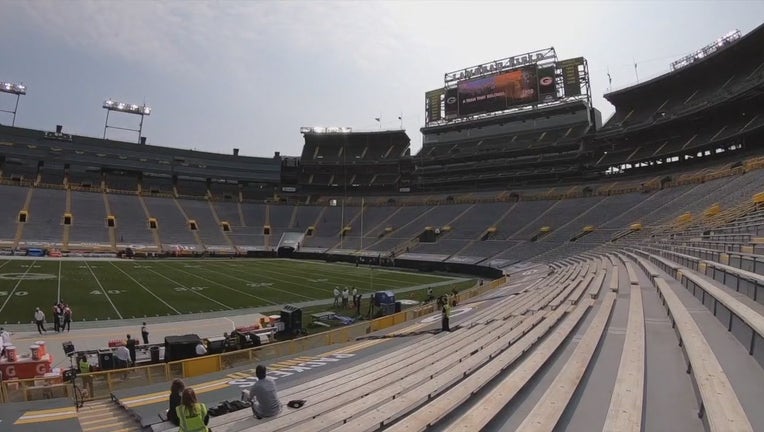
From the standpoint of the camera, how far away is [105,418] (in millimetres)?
7824

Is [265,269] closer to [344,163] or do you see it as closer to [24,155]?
[344,163]

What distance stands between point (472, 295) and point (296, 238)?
42.3 m

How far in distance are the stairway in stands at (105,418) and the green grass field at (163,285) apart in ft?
41.2

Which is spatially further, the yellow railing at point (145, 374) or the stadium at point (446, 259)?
the yellow railing at point (145, 374)

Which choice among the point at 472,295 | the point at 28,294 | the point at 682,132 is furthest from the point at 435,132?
the point at 28,294

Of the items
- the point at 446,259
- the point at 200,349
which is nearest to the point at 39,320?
the point at 200,349

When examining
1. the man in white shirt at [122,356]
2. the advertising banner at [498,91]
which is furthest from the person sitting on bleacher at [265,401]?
the advertising banner at [498,91]

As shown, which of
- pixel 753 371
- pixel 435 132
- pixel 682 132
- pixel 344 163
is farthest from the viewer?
pixel 344 163

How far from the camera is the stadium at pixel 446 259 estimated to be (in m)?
4.91

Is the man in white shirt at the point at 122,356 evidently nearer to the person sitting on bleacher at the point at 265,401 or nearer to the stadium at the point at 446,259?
the stadium at the point at 446,259

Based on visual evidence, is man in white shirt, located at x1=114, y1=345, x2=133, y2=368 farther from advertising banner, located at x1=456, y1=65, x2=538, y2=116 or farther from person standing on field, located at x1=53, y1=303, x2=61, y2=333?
advertising banner, located at x1=456, y1=65, x2=538, y2=116

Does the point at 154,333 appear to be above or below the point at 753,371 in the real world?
below

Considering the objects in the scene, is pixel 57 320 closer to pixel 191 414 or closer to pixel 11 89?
pixel 191 414

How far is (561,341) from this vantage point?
6.57m
